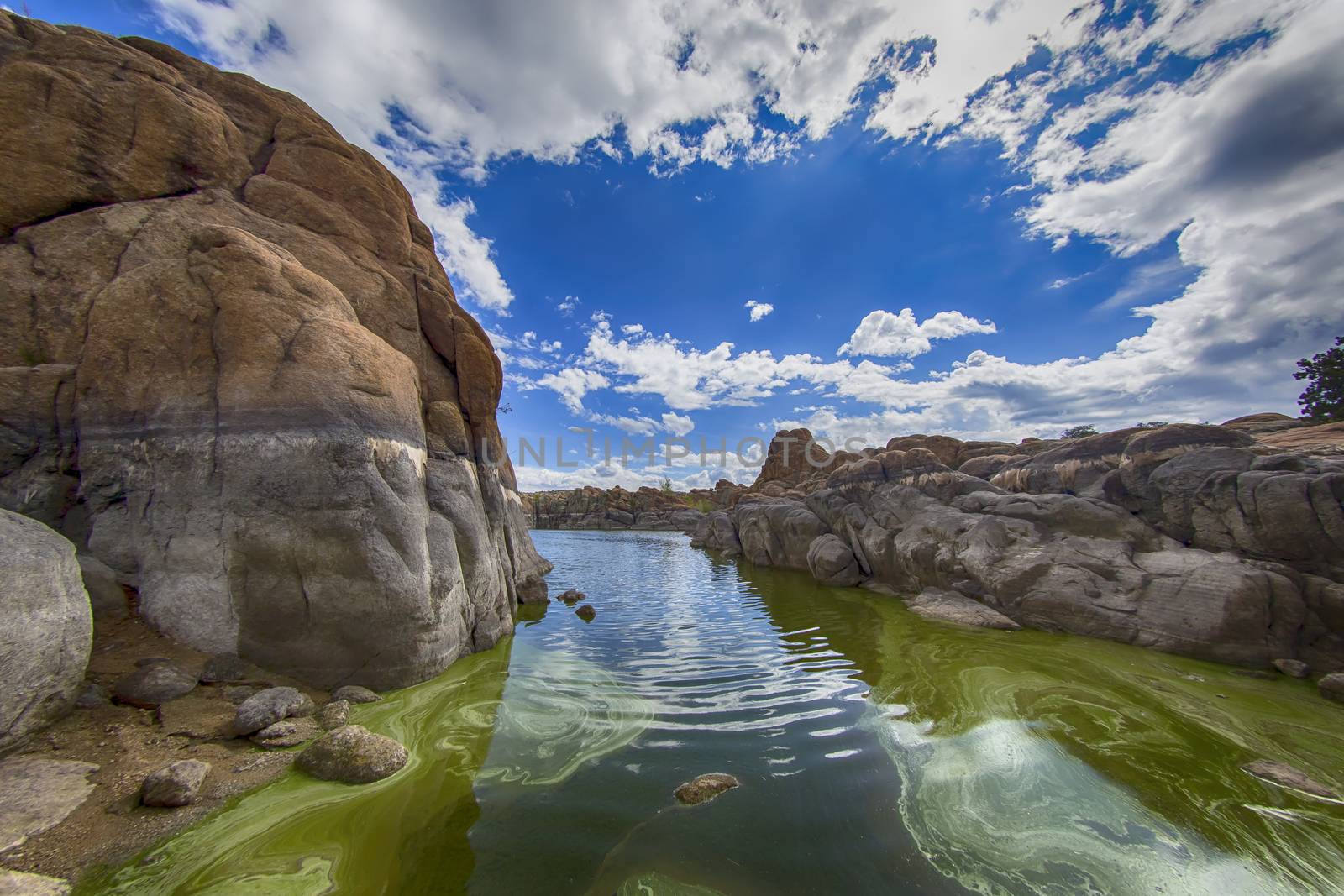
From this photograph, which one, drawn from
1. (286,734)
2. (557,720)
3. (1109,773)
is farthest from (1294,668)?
(286,734)

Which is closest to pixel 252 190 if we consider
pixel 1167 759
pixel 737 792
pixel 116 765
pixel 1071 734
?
pixel 116 765

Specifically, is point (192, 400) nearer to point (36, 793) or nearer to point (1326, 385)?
point (36, 793)

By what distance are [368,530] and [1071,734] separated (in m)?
14.5

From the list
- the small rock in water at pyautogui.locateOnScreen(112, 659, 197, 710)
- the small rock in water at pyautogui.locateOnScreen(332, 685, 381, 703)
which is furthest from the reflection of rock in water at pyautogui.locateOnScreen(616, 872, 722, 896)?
the small rock in water at pyautogui.locateOnScreen(112, 659, 197, 710)

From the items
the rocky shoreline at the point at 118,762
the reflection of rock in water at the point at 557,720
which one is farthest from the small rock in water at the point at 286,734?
the reflection of rock in water at the point at 557,720

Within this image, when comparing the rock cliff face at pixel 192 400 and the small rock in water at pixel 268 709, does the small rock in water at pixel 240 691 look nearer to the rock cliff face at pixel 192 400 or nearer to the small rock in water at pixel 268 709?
the small rock in water at pixel 268 709

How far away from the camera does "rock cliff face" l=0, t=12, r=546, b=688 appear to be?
8859 mm

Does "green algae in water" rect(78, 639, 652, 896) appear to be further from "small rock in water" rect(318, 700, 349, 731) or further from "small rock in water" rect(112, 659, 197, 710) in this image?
"small rock in water" rect(112, 659, 197, 710)

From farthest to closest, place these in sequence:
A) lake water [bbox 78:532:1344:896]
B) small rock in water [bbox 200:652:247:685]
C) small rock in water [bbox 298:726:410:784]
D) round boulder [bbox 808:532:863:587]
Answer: round boulder [bbox 808:532:863:587] < small rock in water [bbox 200:652:247:685] < small rock in water [bbox 298:726:410:784] < lake water [bbox 78:532:1344:896]

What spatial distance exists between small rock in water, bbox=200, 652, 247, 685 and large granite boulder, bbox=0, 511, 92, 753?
66.0 inches

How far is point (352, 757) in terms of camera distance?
6.69 m

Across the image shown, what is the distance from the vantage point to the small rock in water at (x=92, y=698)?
6555 millimetres

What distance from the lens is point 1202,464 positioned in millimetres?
15922

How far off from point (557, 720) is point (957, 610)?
15933mm
